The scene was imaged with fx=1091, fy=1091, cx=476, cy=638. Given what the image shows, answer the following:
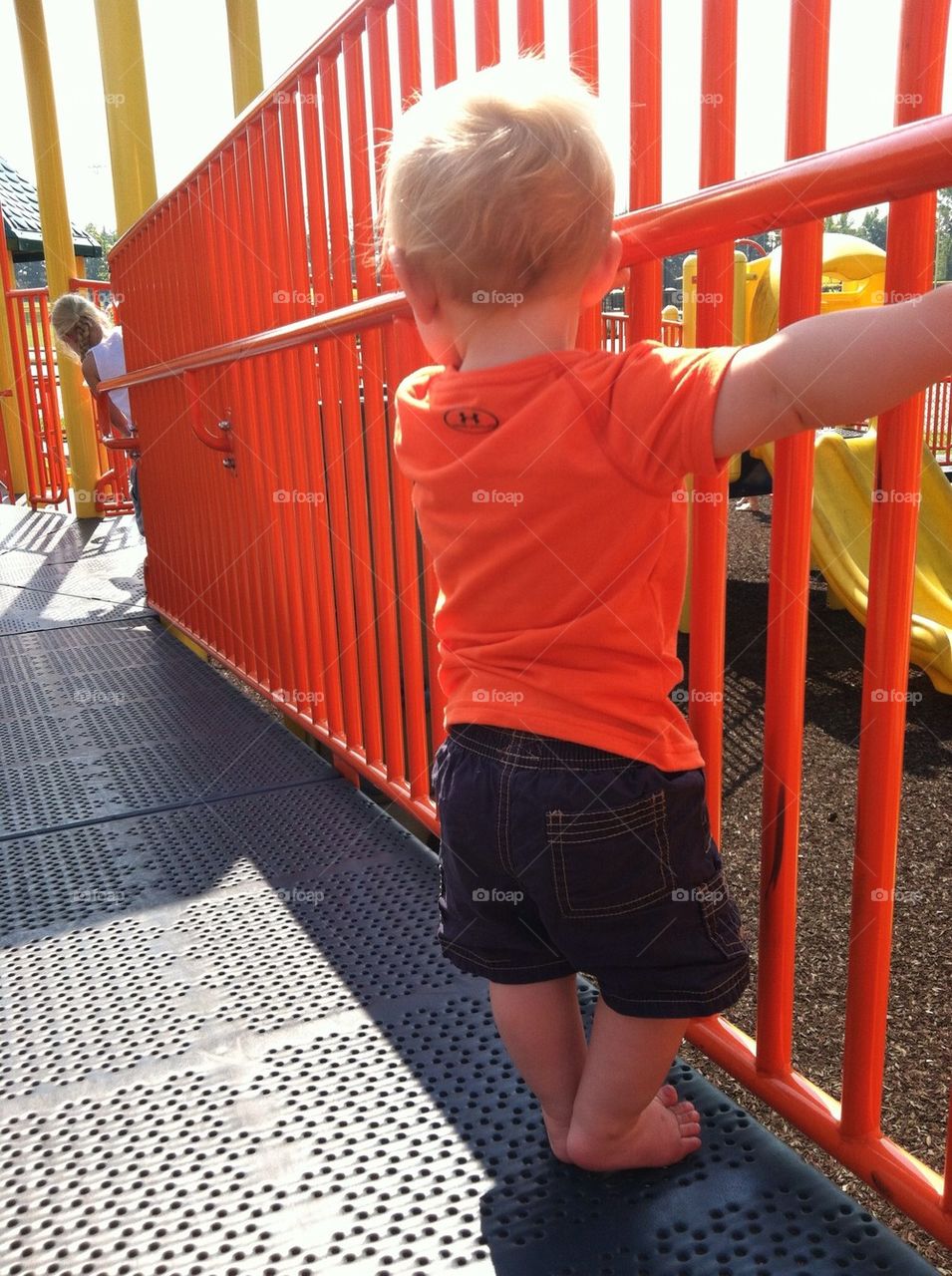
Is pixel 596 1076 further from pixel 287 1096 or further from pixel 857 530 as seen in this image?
pixel 857 530

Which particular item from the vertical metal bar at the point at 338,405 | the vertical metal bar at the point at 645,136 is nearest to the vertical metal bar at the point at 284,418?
the vertical metal bar at the point at 338,405

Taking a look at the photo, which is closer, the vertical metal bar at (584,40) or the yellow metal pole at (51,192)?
the vertical metal bar at (584,40)

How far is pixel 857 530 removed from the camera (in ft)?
19.8

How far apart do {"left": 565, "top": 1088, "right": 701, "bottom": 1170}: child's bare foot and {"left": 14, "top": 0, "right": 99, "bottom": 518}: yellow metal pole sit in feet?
29.3

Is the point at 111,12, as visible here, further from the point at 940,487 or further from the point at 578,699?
the point at 578,699

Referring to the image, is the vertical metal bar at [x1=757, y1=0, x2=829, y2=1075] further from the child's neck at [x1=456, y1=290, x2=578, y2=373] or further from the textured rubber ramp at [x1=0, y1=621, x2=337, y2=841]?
the textured rubber ramp at [x1=0, y1=621, x2=337, y2=841]

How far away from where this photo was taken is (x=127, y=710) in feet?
12.5

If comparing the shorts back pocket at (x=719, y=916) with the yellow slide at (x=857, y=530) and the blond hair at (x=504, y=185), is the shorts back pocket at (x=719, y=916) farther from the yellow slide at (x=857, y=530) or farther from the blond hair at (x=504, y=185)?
the yellow slide at (x=857, y=530)

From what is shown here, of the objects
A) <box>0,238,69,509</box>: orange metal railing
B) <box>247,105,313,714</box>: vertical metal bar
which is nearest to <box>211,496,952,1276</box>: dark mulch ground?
<box>247,105,313,714</box>: vertical metal bar

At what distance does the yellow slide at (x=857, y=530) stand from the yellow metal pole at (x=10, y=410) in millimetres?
8429

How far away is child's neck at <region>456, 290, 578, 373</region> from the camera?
47.5 inches

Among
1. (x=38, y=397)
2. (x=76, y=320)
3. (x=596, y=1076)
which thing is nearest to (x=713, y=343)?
(x=596, y=1076)

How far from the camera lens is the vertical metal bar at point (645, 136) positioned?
4.75ft

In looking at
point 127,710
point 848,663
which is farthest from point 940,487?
point 127,710
